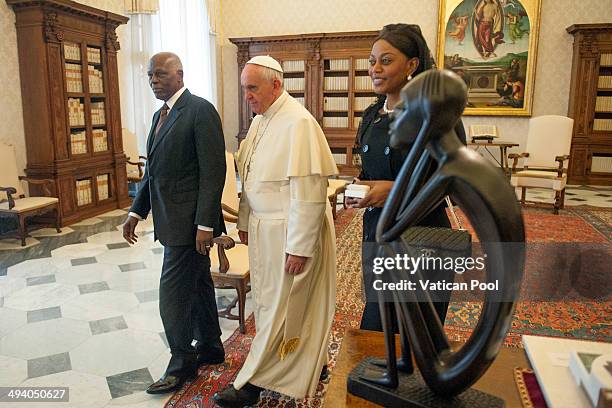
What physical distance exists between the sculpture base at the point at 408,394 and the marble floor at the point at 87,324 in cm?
154

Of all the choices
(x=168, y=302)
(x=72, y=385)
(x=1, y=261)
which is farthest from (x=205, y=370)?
(x=1, y=261)

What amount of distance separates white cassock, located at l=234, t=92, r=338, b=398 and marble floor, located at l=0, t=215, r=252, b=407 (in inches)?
26.6

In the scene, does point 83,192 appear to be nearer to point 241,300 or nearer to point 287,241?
point 241,300

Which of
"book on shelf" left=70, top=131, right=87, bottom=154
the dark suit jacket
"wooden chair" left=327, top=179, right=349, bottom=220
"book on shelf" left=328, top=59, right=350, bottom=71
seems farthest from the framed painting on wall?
the dark suit jacket

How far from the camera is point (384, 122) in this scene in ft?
5.43

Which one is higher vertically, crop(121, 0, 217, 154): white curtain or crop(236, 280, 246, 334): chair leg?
crop(121, 0, 217, 154): white curtain

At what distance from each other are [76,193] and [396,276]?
5835 mm

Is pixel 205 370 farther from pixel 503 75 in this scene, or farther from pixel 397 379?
pixel 503 75

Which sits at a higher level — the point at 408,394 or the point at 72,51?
the point at 72,51

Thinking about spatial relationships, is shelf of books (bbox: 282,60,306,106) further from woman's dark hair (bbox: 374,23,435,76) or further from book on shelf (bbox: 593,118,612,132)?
woman's dark hair (bbox: 374,23,435,76)

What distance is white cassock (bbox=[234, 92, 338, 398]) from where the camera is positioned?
6.17 ft

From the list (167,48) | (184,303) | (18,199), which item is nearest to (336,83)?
(167,48)

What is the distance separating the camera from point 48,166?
561cm

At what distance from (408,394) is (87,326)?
2702mm
